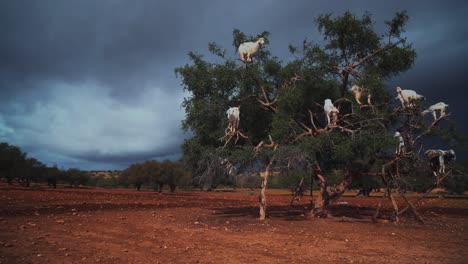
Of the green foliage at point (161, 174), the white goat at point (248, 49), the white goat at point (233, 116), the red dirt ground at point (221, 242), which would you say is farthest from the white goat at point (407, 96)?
the green foliage at point (161, 174)

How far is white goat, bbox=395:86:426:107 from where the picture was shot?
15.5 meters

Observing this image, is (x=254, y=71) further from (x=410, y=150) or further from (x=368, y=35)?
(x=410, y=150)

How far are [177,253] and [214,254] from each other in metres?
0.98

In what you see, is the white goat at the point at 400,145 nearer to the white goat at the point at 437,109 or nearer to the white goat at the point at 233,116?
the white goat at the point at 437,109

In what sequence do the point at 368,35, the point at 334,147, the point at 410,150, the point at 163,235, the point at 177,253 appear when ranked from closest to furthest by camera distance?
the point at 177,253, the point at 163,235, the point at 334,147, the point at 410,150, the point at 368,35

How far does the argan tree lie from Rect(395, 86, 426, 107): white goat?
50cm

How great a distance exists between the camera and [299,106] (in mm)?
17547

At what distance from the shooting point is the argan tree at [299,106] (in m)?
15.6

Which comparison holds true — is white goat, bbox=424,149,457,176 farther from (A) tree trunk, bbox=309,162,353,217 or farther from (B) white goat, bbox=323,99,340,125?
(B) white goat, bbox=323,99,340,125

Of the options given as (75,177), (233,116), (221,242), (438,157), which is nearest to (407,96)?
(438,157)

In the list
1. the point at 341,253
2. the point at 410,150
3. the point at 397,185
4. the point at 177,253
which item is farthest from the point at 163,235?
the point at 410,150

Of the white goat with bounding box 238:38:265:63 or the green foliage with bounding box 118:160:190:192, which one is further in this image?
the green foliage with bounding box 118:160:190:192

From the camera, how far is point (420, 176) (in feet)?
58.4

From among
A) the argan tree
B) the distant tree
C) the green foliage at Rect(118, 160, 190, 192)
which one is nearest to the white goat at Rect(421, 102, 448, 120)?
the argan tree
